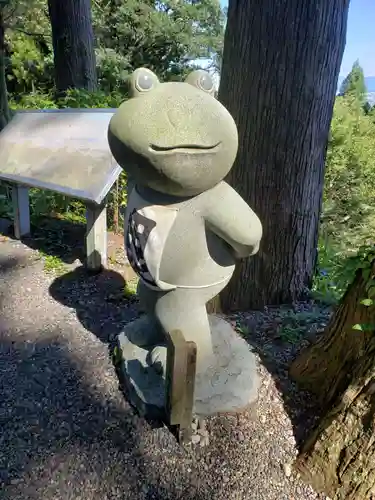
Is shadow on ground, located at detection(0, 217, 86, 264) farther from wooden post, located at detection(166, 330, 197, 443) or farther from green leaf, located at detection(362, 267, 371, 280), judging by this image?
green leaf, located at detection(362, 267, 371, 280)

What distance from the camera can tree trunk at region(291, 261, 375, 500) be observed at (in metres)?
1.68

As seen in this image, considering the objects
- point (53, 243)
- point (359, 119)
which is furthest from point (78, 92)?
point (359, 119)

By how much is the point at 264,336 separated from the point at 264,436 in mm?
729

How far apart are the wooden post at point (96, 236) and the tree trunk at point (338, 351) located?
1.83 m

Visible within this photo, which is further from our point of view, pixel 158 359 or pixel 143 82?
pixel 158 359

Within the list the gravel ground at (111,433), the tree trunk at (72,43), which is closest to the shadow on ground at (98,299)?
the gravel ground at (111,433)

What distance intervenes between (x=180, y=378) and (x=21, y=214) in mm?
3056

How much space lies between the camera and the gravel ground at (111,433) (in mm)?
1779

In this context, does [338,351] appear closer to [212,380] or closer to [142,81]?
[212,380]

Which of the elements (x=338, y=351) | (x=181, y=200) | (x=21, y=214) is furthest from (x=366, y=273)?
(x=21, y=214)

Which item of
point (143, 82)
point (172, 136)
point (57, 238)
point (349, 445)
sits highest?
point (143, 82)

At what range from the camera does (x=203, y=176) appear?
171cm

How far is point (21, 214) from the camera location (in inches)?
165

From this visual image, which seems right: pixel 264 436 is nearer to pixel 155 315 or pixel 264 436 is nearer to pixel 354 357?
pixel 354 357
